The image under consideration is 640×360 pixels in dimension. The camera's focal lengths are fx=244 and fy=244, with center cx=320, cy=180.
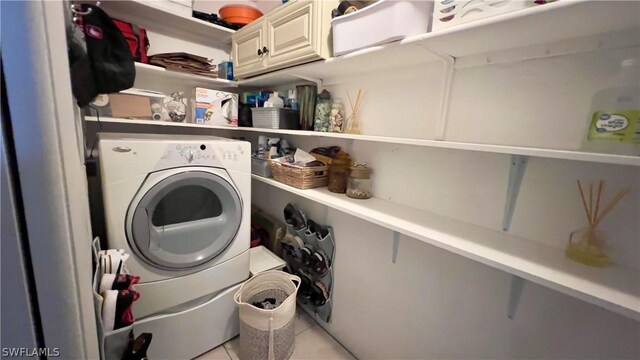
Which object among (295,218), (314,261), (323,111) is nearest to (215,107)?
(323,111)

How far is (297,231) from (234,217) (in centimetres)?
52

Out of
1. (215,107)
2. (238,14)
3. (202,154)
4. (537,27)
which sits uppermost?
(238,14)

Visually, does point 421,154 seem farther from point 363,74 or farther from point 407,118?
point 363,74

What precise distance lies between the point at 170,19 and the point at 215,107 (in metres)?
0.66

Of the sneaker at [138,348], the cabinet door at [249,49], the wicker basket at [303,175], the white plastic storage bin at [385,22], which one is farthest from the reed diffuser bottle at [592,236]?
the sneaker at [138,348]

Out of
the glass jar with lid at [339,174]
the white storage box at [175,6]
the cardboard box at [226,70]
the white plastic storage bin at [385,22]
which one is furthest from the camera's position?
the cardboard box at [226,70]

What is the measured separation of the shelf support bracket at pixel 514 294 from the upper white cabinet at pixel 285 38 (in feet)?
4.21

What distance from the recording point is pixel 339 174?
1.46 meters

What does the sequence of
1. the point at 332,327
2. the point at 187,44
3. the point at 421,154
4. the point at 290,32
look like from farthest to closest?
the point at 187,44, the point at 332,327, the point at 290,32, the point at 421,154

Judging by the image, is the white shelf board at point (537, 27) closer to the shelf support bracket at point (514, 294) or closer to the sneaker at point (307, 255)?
the shelf support bracket at point (514, 294)

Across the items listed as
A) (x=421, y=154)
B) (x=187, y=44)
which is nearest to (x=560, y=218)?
(x=421, y=154)

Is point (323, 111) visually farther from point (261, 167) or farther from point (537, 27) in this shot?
point (537, 27)

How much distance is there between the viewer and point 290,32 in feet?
4.44

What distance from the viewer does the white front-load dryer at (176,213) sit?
1.20 meters
